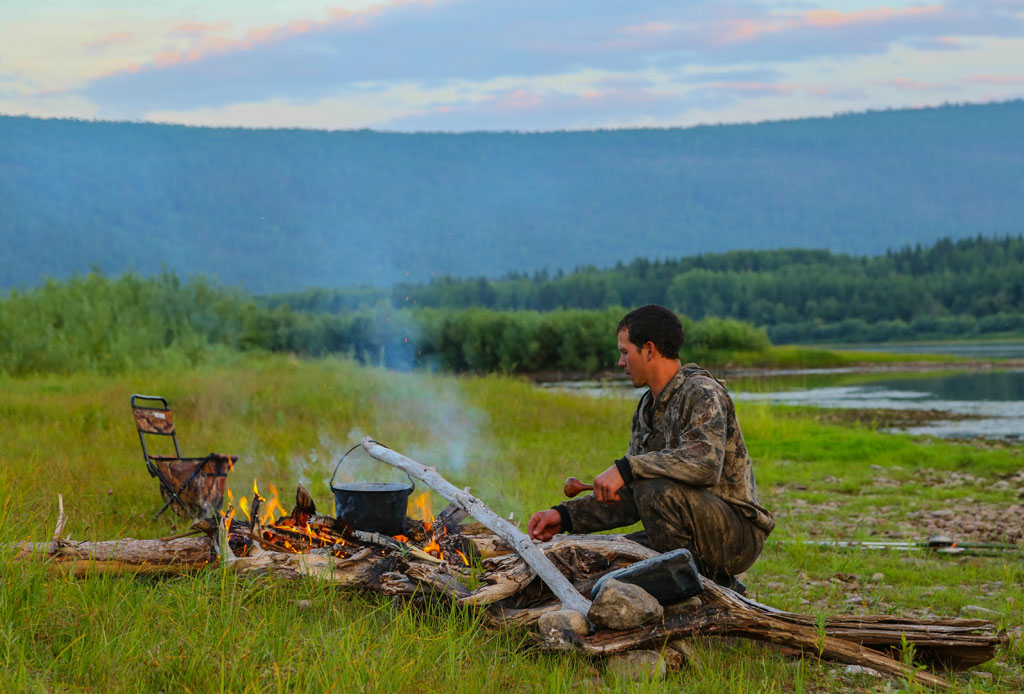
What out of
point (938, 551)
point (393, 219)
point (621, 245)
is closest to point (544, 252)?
point (621, 245)

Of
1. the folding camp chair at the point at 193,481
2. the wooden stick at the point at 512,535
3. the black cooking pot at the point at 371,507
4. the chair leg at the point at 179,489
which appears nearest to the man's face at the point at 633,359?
the wooden stick at the point at 512,535

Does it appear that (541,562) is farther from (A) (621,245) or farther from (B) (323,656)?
(A) (621,245)

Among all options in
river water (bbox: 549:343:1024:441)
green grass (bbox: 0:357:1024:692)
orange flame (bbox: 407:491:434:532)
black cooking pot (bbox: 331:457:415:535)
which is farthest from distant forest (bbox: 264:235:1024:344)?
black cooking pot (bbox: 331:457:415:535)

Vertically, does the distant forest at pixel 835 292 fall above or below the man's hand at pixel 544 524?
below

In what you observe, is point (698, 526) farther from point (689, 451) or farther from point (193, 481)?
point (193, 481)

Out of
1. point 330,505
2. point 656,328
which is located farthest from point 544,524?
point 330,505

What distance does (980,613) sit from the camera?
5.31 m

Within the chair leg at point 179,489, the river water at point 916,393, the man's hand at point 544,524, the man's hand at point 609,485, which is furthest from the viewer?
the river water at point 916,393

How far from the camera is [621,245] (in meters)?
180

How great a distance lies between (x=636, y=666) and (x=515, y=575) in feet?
2.69

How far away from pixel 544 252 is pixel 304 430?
480ft

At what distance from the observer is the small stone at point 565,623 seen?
415cm

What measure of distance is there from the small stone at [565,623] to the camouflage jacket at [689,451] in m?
0.69

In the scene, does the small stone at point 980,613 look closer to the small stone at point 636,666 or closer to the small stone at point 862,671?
the small stone at point 862,671
